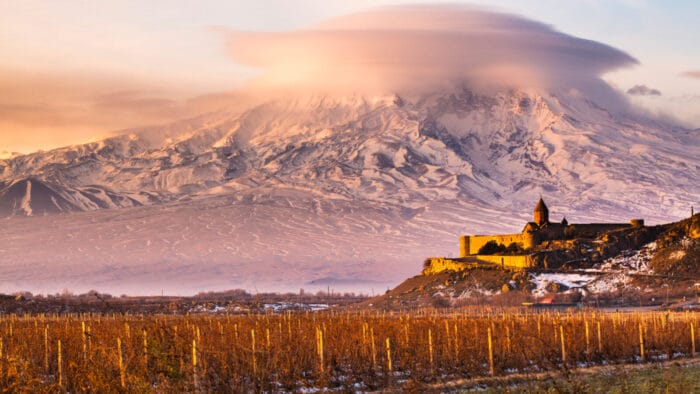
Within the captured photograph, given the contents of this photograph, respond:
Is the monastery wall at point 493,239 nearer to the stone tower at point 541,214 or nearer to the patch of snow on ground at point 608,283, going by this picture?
the stone tower at point 541,214

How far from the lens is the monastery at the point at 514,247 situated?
8906 centimetres

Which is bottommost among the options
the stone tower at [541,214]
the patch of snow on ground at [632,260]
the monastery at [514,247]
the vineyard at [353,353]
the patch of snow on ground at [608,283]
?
the vineyard at [353,353]

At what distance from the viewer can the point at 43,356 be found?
38.2 metres

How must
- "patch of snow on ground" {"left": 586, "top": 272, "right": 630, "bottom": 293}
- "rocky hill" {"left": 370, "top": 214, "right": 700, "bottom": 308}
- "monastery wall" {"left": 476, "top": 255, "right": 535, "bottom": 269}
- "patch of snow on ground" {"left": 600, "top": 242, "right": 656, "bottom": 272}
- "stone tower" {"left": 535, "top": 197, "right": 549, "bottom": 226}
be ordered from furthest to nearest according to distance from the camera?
1. "stone tower" {"left": 535, "top": 197, "right": 549, "bottom": 226}
2. "monastery wall" {"left": 476, "top": 255, "right": 535, "bottom": 269}
3. "patch of snow on ground" {"left": 600, "top": 242, "right": 656, "bottom": 272}
4. "patch of snow on ground" {"left": 586, "top": 272, "right": 630, "bottom": 293}
5. "rocky hill" {"left": 370, "top": 214, "right": 700, "bottom": 308}

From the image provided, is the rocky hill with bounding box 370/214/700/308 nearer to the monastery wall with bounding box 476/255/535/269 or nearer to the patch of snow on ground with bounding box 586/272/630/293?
the patch of snow on ground with bounding box 586/272/630/293

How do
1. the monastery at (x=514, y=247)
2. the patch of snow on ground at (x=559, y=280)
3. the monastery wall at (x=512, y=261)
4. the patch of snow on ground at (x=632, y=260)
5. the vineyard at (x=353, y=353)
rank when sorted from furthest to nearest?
the monastery at (x=514, y=247) → the monastery wall at (x=512, y=261) → the patch of snow on ground at (x=632, y=260) → the patch of snow on ground at (x=559, y=280) → the vineyard at (x=353, y=353)

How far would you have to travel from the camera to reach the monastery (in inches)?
3506

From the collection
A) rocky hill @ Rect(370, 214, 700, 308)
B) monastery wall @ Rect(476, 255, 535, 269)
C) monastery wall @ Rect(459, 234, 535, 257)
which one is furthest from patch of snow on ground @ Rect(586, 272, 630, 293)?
monastery wall @ Rect(459, 234, 535, 257)

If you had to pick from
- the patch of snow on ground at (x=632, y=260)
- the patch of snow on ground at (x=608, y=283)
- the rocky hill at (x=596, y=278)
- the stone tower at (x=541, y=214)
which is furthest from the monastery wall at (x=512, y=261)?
the stone tower at (x=541, y=214)

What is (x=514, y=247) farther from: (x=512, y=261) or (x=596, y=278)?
(x=596, y=278)

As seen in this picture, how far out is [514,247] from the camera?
9650 cm

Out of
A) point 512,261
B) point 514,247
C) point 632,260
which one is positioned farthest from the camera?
point 514,247

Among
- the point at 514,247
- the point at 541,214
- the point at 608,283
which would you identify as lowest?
the point at 608,283

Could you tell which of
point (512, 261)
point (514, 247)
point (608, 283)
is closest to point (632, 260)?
point (608, 283)
